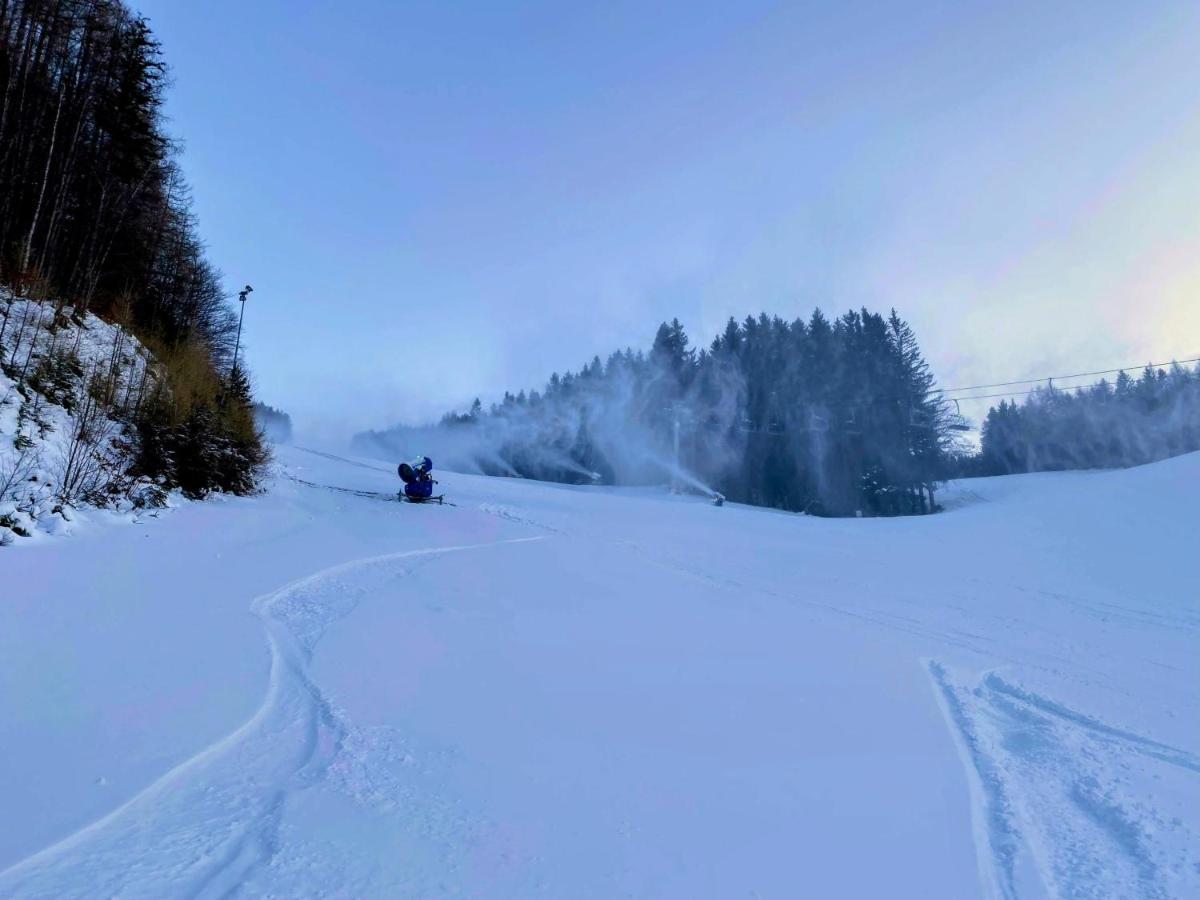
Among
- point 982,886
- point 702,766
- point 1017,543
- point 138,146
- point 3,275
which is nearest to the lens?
point 982,886

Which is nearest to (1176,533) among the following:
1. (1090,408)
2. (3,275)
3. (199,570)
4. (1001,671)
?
(1001,671)

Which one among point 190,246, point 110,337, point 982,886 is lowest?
point 982,886

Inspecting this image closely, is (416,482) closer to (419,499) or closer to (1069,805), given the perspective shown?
(419,499)

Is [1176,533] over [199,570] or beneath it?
over

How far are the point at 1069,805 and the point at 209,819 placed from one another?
155 inches

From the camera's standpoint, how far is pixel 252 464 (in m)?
12.3

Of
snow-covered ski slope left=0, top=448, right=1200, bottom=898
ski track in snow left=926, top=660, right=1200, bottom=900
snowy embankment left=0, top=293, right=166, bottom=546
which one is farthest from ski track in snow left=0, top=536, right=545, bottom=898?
snowy embankment left=0, top=293, right=166, bottom=546

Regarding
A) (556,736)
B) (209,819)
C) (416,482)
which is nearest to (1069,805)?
(556,736)

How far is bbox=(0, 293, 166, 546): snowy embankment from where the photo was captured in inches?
248

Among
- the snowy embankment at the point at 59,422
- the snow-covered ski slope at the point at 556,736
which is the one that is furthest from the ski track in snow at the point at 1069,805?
the snowy embankment at the point at 59,422

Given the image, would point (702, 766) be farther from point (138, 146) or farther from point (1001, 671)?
point (138, 146)

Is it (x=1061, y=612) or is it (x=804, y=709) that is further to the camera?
(x=1061, y=612)

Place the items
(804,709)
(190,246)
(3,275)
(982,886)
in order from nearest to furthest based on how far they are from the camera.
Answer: (982,886) → (804,709) → (3,275) → (190,246)

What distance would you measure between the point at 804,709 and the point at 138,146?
65.8 ft
